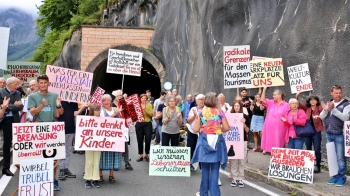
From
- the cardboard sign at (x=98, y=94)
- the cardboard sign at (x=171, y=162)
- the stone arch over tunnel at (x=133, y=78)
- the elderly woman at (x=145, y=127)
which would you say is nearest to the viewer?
the cardboard sign at (x=171, y=162)

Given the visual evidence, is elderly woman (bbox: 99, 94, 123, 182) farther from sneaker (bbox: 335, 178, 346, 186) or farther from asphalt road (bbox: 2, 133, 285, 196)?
sneaker (bbox: 335, 178, 346, 186)

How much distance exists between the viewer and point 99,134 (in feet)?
28.3

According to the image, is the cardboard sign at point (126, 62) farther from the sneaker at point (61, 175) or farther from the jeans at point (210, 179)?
the jeans at point (210, 179)

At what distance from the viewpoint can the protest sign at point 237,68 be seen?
1127cm

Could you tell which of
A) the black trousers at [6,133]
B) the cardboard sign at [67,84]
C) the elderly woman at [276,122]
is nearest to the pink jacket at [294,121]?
the elderly woman at [276,122]

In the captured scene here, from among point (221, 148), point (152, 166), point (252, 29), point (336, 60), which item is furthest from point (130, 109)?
point (252, 29)

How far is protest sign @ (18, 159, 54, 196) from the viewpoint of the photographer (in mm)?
6762

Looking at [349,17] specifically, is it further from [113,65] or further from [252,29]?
[113,65]

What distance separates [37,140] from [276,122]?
527cm

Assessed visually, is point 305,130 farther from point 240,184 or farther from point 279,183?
point 240,184

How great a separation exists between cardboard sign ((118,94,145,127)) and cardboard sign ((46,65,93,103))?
2.82 ft

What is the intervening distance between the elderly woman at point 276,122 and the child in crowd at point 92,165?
385 centimetres

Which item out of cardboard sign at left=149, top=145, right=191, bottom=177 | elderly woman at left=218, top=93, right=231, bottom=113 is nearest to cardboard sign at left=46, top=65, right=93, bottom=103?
cardboard sign at left=149, top=145, right=191, bottom=177

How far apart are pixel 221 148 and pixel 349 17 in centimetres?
571
